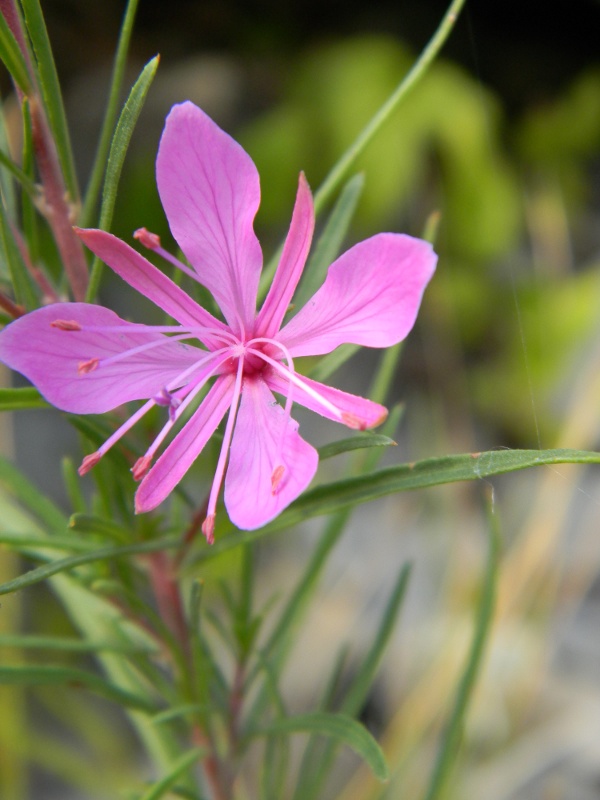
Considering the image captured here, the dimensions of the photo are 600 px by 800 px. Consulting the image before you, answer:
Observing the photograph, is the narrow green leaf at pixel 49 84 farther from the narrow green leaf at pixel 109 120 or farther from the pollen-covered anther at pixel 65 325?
the pollen-covered anther at pixel 65 325

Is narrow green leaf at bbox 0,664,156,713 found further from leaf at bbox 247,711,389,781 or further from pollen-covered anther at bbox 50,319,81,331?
pollen-covered anther at bbox 50,319,81,331

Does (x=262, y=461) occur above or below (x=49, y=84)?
below

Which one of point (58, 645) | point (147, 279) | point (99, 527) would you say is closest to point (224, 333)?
point (147, 279)

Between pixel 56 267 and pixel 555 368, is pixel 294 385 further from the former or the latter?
pixel 555 368

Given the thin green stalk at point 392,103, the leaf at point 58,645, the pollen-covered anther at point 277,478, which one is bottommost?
the leaf at point 58,645

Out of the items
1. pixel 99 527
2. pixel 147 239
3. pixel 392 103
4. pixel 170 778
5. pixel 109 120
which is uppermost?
pixel 392 103

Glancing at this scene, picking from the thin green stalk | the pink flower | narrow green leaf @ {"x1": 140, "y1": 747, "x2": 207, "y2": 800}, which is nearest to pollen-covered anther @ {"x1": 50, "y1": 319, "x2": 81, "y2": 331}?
the pink flower

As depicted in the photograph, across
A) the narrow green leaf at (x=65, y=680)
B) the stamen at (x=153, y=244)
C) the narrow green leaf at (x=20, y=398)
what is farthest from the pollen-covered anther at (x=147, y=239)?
the narrow green leaf at (x=65, y=680)

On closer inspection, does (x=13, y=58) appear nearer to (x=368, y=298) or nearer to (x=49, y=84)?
(x=49, y=84)

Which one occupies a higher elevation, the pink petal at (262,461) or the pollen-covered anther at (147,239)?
the pollen-covered anther at (147,239)
